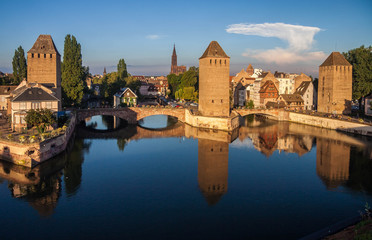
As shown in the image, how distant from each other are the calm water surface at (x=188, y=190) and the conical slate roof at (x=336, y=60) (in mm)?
14658

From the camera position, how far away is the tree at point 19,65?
153 feet

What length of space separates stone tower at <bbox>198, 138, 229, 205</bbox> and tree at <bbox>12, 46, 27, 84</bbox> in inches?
1157

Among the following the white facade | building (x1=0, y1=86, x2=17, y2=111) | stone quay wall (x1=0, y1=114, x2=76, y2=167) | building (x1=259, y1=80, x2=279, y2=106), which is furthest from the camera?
the white facade

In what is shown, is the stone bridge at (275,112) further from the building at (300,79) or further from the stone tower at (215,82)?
the building at (300,79)

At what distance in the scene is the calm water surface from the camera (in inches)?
539

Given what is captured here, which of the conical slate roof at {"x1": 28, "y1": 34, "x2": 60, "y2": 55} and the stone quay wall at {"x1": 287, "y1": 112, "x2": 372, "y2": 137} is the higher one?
the conical slate roof at {"x1": 28, "y1": 34, "x2": 60, "y2": 55}

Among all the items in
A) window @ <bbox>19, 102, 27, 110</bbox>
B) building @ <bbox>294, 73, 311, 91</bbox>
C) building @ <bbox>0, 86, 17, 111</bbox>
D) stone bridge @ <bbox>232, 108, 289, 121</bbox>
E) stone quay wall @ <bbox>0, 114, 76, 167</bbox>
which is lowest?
stone quay wall @ <bbox>0, 114, 76, 167</bbox>

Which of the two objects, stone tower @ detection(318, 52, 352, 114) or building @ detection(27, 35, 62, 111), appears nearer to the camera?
building @ detection(27, 35, 62, 111)

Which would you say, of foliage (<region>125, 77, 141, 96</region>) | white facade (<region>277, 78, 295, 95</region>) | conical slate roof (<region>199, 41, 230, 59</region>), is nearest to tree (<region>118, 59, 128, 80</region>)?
foliage (<region>125, 77, 141, 96</region>)

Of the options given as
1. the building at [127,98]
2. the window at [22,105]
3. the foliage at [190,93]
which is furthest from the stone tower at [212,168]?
the foliage at [190,93]

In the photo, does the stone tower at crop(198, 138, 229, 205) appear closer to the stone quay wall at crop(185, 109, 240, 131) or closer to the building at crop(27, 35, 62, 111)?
the stone quay wall at crop(185, 109, 240, 131)

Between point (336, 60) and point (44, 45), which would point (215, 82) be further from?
point (44, 45)

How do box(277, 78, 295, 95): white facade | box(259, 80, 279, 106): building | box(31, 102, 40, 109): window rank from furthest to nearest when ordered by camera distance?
box(277, 78, 295, 95): white facade, box(259, 80, 279, 106): building, box(31, 102, 40, 109): window

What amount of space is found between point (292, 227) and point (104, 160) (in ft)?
51.1
